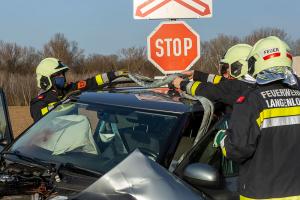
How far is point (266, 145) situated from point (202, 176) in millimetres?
438

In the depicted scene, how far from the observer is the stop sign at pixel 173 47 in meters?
6.60

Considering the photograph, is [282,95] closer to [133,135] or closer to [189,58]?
[133,135]

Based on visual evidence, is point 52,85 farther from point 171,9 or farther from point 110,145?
point 110,145

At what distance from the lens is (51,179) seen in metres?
3.60

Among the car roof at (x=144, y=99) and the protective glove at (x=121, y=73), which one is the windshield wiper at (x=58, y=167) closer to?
the car roof at (x=144, y=99)

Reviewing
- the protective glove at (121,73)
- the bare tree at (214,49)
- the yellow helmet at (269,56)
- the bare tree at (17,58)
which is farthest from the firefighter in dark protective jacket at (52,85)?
the bare tree at (17,58)

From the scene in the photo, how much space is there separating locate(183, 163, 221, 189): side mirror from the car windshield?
0.32 m

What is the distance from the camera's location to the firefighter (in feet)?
13.8

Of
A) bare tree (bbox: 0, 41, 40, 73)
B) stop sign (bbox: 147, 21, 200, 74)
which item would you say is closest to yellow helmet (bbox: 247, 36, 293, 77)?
stop sign (bbox: 147, 21, 200, 74)

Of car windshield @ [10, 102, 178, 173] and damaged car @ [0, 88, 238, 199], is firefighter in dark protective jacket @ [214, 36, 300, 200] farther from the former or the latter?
car windshield @ [10, 102, 178, 173]

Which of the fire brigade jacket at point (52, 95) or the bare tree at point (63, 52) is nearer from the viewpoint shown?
the fire brigade jacket at point (52, 95)

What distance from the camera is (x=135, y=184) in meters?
3.09

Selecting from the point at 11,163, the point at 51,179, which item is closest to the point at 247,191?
the point at 51,179

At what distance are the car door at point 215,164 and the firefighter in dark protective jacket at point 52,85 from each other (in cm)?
207
